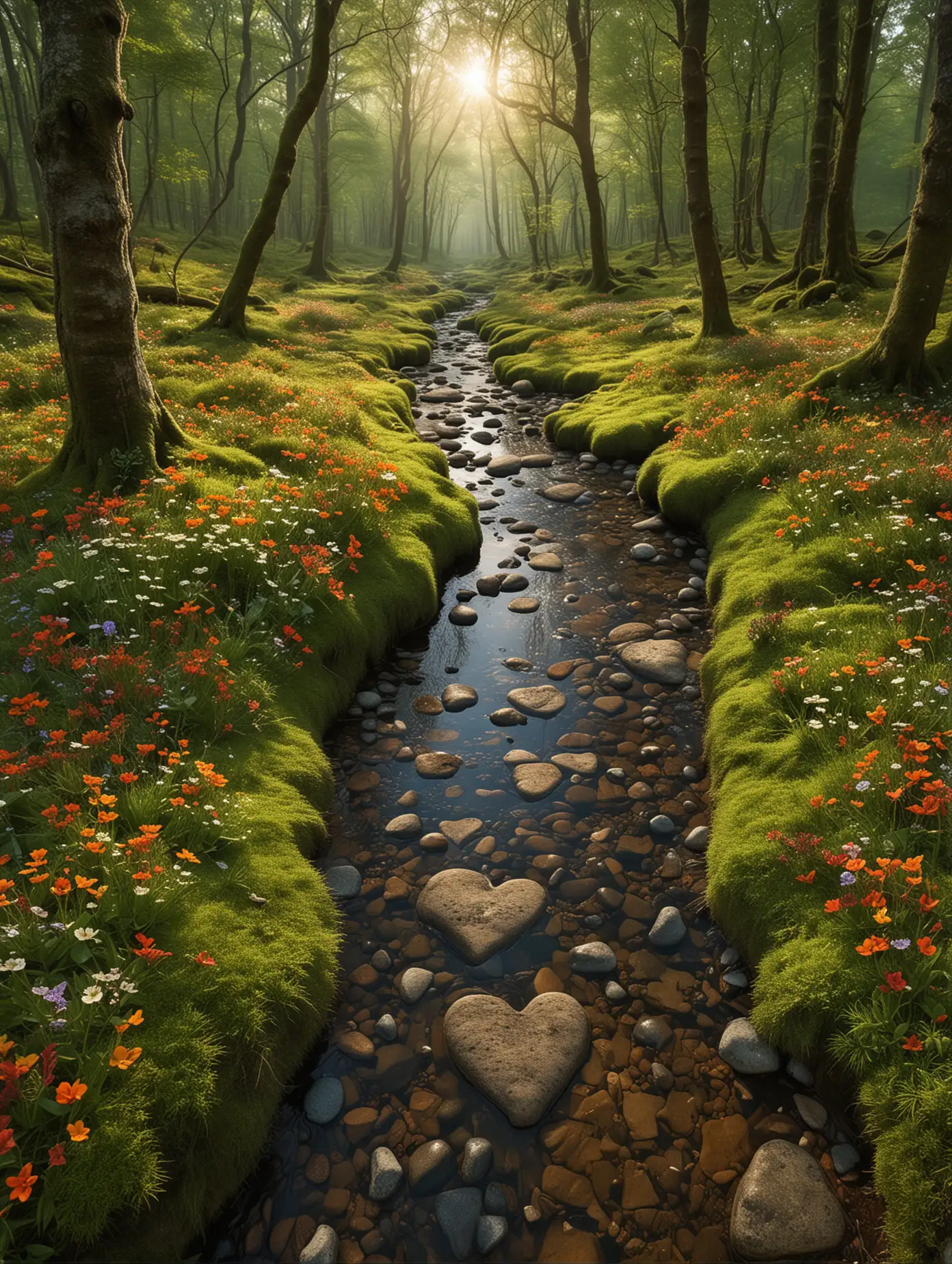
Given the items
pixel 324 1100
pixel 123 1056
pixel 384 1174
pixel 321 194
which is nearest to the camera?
pixel 123 1056

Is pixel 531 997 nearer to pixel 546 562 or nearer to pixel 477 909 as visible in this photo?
pixel 477 909

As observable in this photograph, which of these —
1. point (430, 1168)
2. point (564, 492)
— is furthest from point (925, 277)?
point (430, 1168)

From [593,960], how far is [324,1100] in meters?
1.76

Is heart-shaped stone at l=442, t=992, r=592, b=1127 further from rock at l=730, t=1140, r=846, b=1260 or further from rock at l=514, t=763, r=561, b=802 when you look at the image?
rock at l=514, t=763, r=561, b=802

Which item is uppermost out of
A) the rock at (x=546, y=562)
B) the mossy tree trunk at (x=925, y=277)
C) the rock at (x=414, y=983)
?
the mossy tree trunk at (x=925, y=277)

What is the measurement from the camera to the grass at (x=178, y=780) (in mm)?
2852

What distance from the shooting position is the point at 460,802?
5.73m

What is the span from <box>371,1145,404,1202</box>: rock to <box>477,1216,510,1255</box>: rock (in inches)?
17.3

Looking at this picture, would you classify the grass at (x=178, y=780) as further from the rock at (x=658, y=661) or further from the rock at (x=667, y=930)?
the rock at (x=658, y=661)

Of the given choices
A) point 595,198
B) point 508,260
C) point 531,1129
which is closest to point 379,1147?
point 531,1129

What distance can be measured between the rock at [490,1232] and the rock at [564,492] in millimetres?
10023

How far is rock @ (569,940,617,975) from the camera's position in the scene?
4316mm

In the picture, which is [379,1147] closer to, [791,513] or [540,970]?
[540,970]

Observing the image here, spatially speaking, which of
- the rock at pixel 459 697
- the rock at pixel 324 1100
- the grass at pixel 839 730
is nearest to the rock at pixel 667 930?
the grass at pixel 839 730
